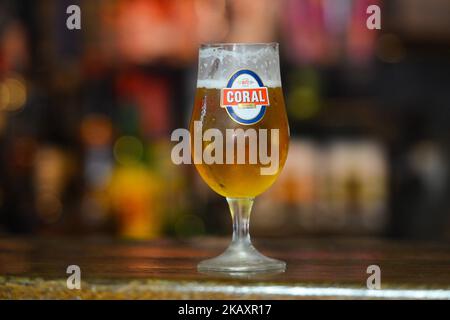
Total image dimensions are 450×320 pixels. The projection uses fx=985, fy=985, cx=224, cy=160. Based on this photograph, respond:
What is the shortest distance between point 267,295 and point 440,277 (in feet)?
0.86

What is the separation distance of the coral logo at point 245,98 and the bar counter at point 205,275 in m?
0.24

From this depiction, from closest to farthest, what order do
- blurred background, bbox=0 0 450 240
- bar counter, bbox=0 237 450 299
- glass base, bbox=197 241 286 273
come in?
1. bar counter, bbox=0 237 450 299
2. glass base, bbox=197 241 286 273
3. blurred background, bbox=0 0 450 240

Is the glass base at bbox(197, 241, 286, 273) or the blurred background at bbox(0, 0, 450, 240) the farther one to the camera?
the blurred background at bbox(0, 0, 450, 240)

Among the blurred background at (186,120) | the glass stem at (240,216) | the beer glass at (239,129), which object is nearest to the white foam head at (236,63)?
the beer glass at (239,129)

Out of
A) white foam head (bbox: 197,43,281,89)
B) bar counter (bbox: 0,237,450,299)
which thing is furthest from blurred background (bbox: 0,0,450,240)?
white foam head (bbox: 197,43,281,89)

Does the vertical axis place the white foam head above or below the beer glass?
above

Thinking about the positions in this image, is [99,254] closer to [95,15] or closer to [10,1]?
[95,15]

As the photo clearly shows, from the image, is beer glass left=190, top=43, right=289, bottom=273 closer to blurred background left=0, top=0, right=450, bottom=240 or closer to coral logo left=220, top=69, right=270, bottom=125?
coral logo left=220, top=69, right=270, bottom=125

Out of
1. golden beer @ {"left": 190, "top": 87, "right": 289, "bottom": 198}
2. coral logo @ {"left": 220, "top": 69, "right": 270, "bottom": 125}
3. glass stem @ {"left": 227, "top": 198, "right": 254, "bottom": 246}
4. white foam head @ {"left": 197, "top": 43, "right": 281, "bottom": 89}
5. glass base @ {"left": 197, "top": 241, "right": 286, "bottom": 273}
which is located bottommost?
glass base @ {"left": 197, "top": 241, "right": 286, "bottom": 273}

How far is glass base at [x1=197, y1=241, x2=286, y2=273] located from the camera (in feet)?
4.78

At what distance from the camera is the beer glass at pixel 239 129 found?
147 cm

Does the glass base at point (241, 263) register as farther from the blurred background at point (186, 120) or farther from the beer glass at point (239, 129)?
the blurred background at point (186, 120)

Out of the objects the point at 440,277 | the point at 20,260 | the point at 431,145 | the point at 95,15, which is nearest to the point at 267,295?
the point at 440,277

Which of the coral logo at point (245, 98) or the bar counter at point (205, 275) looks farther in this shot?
the coral logo at point (245, 98)
